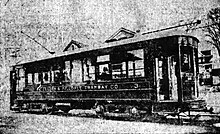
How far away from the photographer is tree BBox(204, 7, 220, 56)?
415 centimetres

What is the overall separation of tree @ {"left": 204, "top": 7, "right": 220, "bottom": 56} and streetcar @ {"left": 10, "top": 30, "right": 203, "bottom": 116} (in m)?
0.79

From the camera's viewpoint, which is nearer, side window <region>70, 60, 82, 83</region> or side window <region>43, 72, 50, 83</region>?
side window <region>70, 60, 82, 83</region>

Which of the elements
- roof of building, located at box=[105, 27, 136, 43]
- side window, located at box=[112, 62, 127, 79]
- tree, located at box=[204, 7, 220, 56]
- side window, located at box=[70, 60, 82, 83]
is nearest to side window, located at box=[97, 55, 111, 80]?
side window, located at box=[112, 62, 127, 79]

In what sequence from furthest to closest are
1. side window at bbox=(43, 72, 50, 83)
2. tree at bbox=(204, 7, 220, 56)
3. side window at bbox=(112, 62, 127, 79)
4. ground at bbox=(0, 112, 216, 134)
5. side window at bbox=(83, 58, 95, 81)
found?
side window at bbox=(43, 72, 50, 83), side window at bbox=(83, 58, 95, 81), side window at bbox=(112, 62, 127, 79), ground at bbox=(0, 112, 216, 134), tree at bbox=(204, 7, 220, 56)

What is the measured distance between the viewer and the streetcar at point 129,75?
5195mm

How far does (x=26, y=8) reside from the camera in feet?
20.7

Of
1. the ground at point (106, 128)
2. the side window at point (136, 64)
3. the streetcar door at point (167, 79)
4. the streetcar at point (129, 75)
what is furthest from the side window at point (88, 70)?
the streetcar door at point (167, 79)

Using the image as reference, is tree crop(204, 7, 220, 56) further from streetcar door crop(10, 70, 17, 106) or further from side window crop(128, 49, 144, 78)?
streetcar door crop(10, 70, 17, 106)

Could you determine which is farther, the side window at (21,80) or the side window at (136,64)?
the side window at (21,80)

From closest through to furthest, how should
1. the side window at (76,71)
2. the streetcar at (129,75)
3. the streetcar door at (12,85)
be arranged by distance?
the streetcar at (129,75) → the side window at (76,71) → the streetcar door at (12,85)

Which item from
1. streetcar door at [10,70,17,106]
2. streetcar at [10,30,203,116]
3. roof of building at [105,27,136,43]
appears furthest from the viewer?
streetcar door at [10,70,17,106]

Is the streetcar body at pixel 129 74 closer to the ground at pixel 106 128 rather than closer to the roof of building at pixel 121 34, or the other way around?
the roof of building at pixel 121 34

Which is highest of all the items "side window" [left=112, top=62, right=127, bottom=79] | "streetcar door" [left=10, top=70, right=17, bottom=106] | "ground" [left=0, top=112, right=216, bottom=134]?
"side window" [left=112, top=62, right=127, bottom=79]

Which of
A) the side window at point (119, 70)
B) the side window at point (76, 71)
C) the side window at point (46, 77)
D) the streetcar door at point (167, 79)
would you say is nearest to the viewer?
the streetcar door at point (167, 79)
